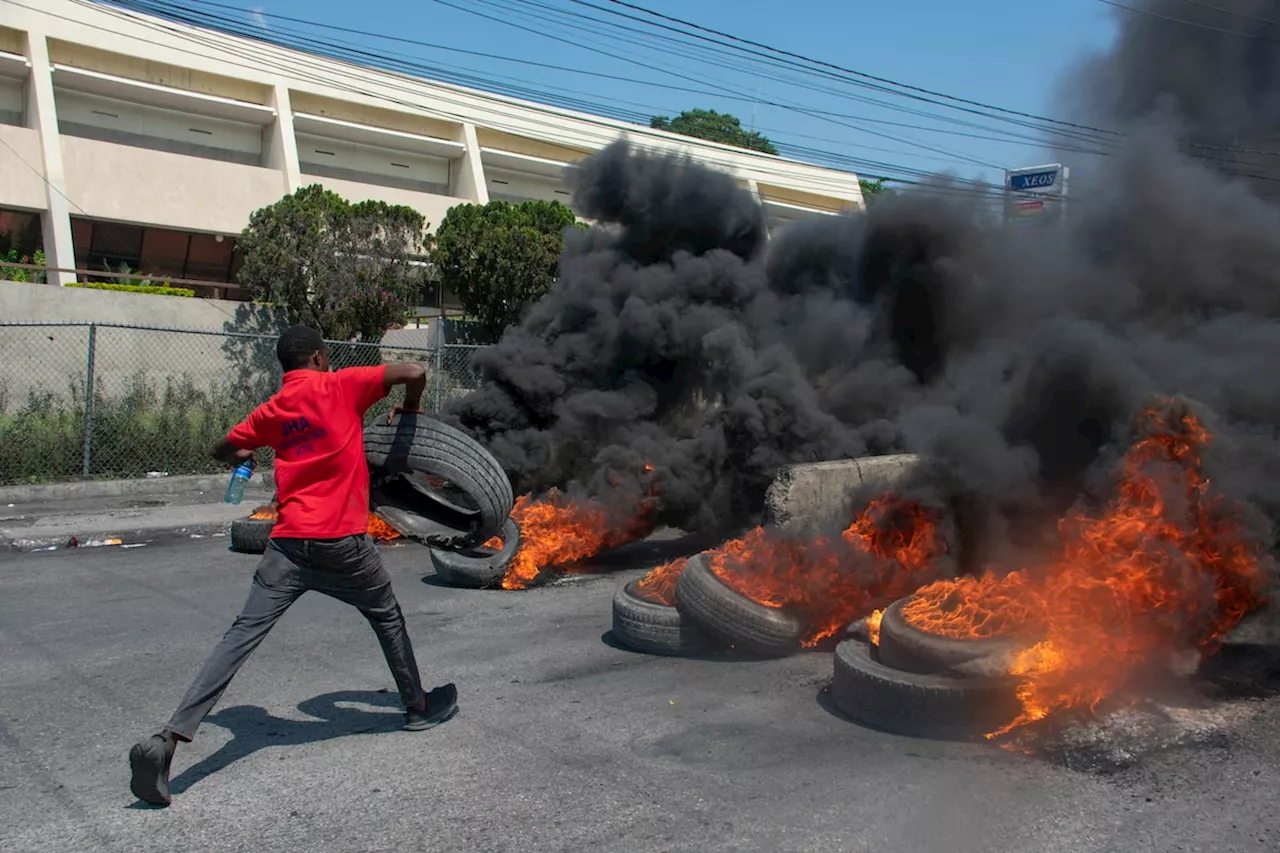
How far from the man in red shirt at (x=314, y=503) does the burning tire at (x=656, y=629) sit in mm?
1950

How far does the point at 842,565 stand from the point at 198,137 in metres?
28.7

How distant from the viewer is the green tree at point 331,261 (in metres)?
19.4

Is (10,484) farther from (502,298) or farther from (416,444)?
(502,298)

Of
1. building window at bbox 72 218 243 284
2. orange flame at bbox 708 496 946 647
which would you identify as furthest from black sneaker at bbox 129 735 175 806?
building window at bbox 72 218 243 284

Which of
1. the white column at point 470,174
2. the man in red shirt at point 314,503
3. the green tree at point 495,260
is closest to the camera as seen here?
the man in red shirt at point 314,503

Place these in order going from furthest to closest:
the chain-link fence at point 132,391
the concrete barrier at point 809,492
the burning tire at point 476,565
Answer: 1. the chain-link fence at point 132,391
2. the burning tire at point 476,565
3. the concrete barrier at point 809,492

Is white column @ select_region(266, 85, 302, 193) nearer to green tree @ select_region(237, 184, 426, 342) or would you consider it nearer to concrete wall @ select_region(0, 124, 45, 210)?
concrete wall @ select_region(0, 124, 45, 210)

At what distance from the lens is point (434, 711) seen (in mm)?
4992

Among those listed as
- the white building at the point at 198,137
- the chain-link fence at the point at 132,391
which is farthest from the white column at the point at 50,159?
the chain-link fence at the point at 132,391

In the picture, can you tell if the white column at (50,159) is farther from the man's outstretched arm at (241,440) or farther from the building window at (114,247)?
the man's outstretched arm at (241,440)

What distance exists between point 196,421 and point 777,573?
428 inches

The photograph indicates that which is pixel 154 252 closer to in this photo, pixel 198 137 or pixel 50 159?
pixel 50 159

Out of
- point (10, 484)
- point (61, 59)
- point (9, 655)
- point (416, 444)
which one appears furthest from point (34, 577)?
point (61, 59)

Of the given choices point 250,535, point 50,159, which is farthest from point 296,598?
point 50,159
